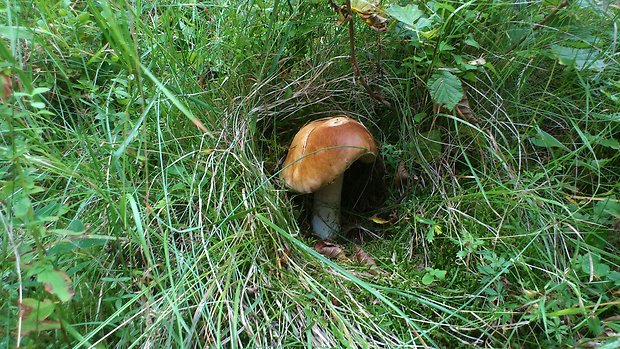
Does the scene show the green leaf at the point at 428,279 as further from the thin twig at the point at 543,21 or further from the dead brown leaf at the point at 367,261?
the thin twig at the point at 543,21

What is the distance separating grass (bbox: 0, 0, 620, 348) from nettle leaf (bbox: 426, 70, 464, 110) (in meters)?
0.07

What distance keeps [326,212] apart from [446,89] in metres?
0.68

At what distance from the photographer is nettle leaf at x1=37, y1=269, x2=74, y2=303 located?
880mm

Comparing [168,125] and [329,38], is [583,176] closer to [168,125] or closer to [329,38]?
[329,38]

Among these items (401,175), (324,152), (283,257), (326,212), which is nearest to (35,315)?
(283,257)

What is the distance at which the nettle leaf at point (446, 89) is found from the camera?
4.59 ft

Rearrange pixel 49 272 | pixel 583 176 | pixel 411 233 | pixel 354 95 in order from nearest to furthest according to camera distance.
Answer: pixel 49 272, pixel 583 176, pixel 411 233, pixel 354 95

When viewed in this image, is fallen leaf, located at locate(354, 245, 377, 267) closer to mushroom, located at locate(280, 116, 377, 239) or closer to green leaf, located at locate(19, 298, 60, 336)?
mushroom, located at locate(280, 116, 377, 239)

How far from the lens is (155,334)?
3.45ft

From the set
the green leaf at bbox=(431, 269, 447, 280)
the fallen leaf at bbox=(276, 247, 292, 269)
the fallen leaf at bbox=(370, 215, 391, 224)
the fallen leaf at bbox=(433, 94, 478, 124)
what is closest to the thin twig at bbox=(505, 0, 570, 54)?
the fallen leaf at bbox=(433, 94, 478, 124)

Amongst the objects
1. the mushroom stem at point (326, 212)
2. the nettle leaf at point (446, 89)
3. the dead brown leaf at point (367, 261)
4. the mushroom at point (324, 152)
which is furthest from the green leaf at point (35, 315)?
the nettle leaf at point (446, 89)

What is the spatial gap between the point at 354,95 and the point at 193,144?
0.67m

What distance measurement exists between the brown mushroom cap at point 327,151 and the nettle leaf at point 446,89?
271mm

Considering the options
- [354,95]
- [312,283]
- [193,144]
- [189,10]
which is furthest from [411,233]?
[189,10]
